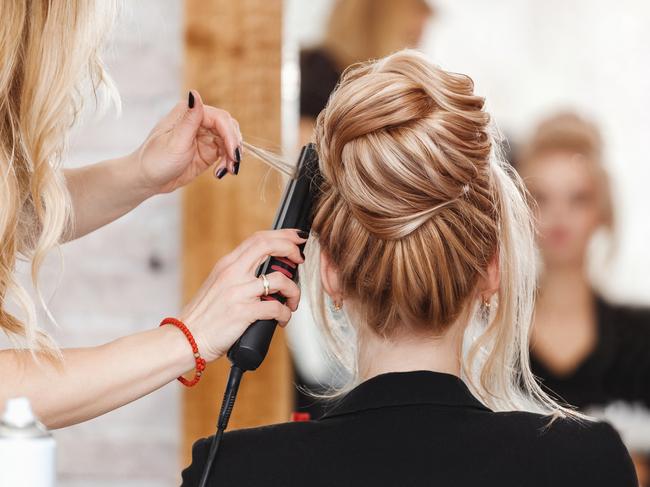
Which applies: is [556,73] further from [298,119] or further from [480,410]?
[480,410]

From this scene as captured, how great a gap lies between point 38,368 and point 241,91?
832 millimetres

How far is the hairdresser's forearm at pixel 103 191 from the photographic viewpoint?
1.02 m

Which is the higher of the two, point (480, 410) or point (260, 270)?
point (260, 270)

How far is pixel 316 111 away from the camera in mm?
1571

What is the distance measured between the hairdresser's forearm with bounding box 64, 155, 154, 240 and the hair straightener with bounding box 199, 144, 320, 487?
0.77 feet

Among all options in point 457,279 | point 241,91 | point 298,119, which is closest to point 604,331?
point 298,119

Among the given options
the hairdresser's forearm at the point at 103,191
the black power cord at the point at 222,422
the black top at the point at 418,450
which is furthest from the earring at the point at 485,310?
the hairdresser's forearm at the point at 103,191

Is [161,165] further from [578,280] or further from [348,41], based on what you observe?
[578,280]

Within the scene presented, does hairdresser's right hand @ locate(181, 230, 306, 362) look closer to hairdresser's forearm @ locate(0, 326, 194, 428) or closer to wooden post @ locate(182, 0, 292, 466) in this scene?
hairdresser's forearm @ locate(0, 326, 194, 428)

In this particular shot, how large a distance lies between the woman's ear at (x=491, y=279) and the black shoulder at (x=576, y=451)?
Answer: 13cm

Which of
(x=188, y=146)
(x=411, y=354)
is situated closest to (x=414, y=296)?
(x=411, y=354)

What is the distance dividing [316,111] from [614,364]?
0.65 metres

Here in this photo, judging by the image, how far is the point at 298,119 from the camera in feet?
5.15

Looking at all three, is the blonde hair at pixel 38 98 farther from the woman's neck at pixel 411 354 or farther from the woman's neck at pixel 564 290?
the woman's neck at pixel 564 290
